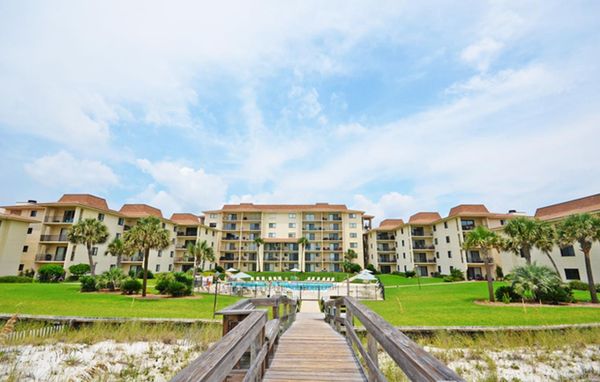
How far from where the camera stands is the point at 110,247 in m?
33.0

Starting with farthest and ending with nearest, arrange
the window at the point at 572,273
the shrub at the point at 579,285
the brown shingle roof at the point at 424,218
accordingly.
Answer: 1. the brown shingle roof at the point at 424,218
2. the window at the point at 572,273
3. the shrub at the point at 579,285

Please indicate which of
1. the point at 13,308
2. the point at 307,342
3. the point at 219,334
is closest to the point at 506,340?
the point at 307,342

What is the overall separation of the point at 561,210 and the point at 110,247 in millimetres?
54464

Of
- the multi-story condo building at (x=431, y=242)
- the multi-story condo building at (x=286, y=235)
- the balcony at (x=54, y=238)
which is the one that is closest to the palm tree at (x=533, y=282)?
the multi-story condo building at (x=431, y=242)

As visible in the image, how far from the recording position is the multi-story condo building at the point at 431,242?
137ft

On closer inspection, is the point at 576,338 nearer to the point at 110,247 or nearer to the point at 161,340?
the point at 161,340

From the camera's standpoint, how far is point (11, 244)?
32.8 m

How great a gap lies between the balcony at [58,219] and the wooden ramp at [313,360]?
1679 inches

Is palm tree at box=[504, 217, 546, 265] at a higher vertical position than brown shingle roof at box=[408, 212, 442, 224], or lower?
lower

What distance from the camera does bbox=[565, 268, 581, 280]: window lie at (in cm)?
2811

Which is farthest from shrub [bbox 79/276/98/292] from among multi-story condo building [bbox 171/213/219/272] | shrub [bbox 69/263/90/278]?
multi-story condo building [bbox 171/213/219/272]

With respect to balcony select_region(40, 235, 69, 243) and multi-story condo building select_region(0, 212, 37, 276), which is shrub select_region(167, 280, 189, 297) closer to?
multi-story condo building select_region(0, 212, 37, 276)

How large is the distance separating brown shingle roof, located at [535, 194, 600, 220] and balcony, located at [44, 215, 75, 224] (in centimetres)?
5876

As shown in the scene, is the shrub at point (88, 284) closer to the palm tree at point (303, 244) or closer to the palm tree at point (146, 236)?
the palm tree at point (146, 236)
